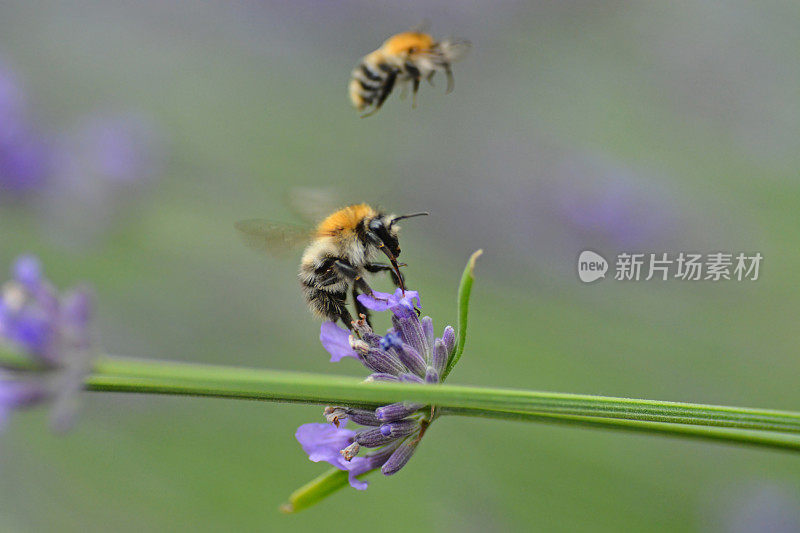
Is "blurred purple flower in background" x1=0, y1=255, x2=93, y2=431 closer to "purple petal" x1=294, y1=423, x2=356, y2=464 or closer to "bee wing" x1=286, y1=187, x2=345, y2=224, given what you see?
"purple petal" x1=294, y1=423, x2=356, y2=464

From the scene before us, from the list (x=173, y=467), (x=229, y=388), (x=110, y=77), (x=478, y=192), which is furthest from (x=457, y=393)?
(x=110, y=77)

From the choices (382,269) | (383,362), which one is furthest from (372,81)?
(383,362)

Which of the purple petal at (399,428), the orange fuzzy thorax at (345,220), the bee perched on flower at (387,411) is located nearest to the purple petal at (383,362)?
the bee perched on flower at (387,411)

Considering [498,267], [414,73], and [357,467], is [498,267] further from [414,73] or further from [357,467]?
[357,467]

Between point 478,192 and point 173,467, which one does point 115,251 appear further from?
point 478,192

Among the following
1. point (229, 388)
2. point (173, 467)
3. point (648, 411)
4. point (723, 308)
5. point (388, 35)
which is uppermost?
point (388, 35)

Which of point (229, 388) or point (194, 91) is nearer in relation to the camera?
point (229, 388)
